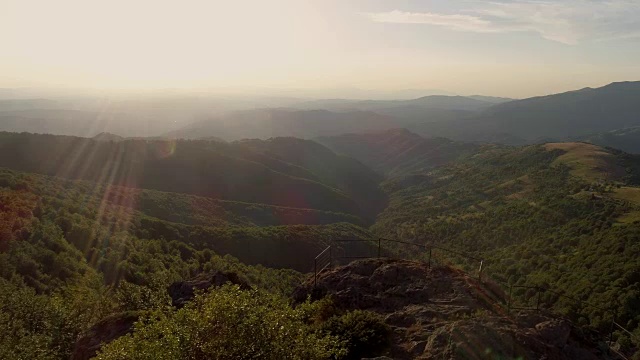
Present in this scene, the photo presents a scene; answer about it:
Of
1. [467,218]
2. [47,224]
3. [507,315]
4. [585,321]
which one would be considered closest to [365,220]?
[467,218]

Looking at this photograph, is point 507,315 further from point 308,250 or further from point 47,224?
point 308,250

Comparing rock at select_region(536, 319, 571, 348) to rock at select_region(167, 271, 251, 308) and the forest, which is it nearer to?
the forest

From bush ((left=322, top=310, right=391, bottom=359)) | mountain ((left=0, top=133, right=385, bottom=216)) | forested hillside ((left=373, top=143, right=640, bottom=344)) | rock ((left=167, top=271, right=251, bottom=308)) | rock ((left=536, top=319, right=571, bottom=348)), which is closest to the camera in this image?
rock ((left=536, top=319, right=571, bottom=348))

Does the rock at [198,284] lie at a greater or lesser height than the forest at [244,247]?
greater

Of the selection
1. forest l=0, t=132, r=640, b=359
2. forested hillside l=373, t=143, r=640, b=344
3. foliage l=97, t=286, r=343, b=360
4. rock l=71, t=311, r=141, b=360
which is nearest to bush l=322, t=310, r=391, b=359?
forest l=0, t=132, r=640, b=359

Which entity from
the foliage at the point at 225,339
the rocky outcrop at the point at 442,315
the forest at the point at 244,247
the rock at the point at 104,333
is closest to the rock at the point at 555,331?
the rocky outcrop at the point at 442,315

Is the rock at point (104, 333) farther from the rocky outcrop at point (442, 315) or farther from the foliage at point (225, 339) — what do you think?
the foliage at point (225, 339)

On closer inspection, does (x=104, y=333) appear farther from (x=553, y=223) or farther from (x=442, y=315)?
(x=553, y=223)
